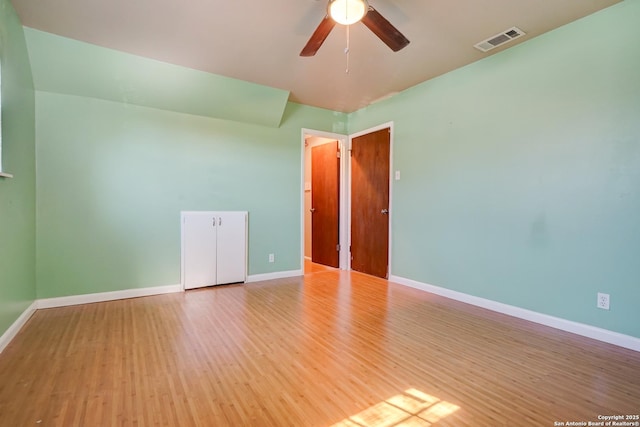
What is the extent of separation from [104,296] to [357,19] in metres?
3.53

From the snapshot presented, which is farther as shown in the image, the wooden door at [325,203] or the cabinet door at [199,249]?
the wooden door at [325,203]

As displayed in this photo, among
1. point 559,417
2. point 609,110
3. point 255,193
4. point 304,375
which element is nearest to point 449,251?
point 609,110

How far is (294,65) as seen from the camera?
3143 mm

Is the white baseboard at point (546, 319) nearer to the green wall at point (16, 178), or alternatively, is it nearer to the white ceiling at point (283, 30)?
the white ceiling at point (283, 30)

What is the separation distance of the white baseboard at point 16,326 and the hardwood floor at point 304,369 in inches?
2.3

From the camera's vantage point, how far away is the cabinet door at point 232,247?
3.83m

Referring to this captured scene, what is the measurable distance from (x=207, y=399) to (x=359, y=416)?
80cm

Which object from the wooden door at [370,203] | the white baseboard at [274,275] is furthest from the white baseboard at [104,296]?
the wooden door at [370,203]

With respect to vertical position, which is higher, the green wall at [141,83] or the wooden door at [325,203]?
the green wall at [141,83]

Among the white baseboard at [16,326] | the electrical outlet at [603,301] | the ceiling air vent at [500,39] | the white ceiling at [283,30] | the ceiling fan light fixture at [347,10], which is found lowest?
the white baseboard at [16,326]

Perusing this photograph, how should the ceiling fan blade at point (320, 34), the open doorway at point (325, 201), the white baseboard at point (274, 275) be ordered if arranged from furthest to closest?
the open doorway at point (325, 201) < the white baseboard at point (274, 275) < the ceiling fan blade at point (320, 34)

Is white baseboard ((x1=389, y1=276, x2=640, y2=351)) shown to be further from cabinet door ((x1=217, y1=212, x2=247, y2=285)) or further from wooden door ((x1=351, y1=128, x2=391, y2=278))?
cabinet door ((x1=217, y1=212, x2=247, y2=285))

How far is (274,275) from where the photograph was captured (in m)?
4.26

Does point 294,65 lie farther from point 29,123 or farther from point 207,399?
point 207,399
